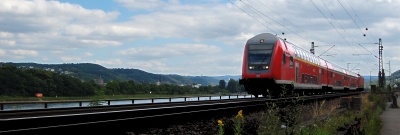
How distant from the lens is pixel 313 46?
65.1m

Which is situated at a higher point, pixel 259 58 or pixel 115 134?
pixel 259 58

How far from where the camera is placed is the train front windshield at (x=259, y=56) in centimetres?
2761

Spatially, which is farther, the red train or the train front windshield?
the train front windshield

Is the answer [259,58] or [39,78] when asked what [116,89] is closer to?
[39,78]

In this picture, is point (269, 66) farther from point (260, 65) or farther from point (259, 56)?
point (259, 56)

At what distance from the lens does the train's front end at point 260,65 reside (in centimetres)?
2736

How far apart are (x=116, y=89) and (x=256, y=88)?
5112 cm

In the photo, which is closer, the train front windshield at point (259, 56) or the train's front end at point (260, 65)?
the train's front end at point (260, 65)

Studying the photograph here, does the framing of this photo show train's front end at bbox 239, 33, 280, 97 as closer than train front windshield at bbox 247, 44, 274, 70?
Yes

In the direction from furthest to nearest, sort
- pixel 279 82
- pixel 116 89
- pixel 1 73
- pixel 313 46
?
pixel 116 89 → pixel 313 46 → pixel 1 73 → pixel 279 82

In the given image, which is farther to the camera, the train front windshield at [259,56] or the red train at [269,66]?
the train front windshield at [259,56]

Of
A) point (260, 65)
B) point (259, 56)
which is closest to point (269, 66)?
point (260, 65)

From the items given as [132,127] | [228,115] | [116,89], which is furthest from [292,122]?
[116,89]

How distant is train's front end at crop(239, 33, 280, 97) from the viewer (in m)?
27.4
